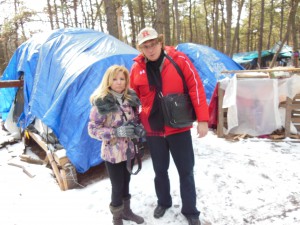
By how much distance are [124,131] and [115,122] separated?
0.15 meters

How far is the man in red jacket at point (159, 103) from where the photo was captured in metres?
2.45

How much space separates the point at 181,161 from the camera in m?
2.56

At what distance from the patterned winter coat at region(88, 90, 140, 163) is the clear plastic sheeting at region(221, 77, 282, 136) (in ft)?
9.11

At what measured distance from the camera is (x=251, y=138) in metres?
4.91

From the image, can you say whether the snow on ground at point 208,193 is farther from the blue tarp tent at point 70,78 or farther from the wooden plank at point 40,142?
the blue tarp tent at point 70,78

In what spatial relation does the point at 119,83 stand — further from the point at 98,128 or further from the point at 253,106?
the point at 253,106

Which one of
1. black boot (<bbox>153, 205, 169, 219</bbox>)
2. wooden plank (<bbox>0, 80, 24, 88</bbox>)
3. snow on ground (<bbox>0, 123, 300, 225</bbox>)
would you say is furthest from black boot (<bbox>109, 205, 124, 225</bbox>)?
wooden plank (<bbox>0, 80, 24, 88</bbox>)

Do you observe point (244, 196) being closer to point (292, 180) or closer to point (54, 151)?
point (292, 180)

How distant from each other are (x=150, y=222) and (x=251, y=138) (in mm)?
2907

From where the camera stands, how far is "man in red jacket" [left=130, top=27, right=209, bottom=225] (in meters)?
2.45

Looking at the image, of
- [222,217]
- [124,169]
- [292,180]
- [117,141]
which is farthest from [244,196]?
[117,141]

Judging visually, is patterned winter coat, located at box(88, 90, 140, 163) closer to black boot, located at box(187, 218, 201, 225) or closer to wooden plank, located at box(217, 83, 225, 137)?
black boot, located at box(187, 218, 201, 225)

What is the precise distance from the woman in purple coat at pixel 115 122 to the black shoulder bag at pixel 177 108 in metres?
0.35

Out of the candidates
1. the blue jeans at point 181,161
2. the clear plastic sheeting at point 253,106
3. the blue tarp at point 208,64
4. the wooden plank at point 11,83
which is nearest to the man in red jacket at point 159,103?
the blue jeans at point 181,161
